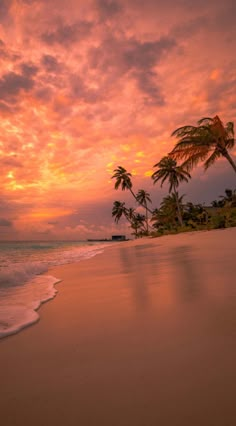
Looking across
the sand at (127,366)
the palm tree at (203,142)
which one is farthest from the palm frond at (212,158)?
the sand at (127,366)

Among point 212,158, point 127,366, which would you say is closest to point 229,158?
point 212,158

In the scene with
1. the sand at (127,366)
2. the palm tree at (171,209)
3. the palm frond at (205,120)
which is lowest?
the sand at (127,366)

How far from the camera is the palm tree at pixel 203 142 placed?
12719 mm

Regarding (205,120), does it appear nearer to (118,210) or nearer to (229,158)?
(229,158)

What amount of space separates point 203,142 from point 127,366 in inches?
538

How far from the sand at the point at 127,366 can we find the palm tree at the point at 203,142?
12.4 meters

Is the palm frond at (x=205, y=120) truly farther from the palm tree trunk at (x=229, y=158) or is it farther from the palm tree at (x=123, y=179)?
the palm tree at (x=123, y=179)

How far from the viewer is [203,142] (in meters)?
12.9

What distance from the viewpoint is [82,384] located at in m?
0.86

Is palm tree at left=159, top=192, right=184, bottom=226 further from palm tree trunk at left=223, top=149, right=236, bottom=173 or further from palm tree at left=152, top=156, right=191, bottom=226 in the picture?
palm tree trunk at left=223, top=149, right=236, bottom=173

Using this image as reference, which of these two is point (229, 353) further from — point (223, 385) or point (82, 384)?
point (82, 384)

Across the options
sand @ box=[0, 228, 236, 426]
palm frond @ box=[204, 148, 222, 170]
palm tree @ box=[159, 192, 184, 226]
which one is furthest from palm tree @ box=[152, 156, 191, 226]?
sand @ box=[0, 228, 236, 426]

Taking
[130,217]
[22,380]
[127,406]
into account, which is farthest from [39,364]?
[130,217]

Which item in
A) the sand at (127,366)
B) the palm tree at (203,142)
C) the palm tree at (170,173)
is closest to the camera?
the sand at (127,366)
